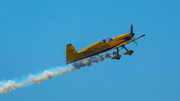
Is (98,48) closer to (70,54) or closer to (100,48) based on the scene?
(100,48)

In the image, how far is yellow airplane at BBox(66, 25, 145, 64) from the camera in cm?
4803

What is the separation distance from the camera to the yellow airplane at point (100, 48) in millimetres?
48031

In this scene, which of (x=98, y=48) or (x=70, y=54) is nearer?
(x=70, y=54)

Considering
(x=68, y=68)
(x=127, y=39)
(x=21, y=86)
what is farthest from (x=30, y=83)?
(x=127, y=39)

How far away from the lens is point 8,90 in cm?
4969

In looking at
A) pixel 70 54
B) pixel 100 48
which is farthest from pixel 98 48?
pixel 70 54

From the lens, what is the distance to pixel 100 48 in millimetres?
48656

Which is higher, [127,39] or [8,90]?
[127,39]

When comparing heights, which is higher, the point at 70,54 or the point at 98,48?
the point at 98,48

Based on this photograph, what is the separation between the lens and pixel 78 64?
162 ft

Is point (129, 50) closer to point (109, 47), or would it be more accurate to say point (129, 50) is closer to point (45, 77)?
point (109, 47)

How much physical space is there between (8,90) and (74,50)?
26.8ft

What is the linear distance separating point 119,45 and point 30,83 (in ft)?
32.9

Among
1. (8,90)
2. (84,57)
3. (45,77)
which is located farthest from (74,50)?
(8,90)
